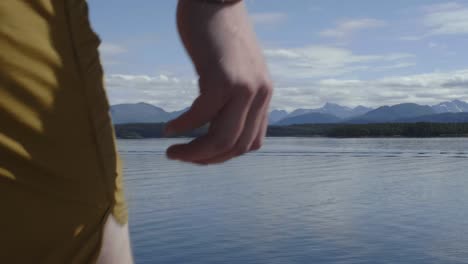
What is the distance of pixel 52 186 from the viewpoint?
24.8 inches

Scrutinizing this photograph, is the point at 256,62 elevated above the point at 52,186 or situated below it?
above

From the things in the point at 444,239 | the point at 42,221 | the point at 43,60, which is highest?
the point at 43,60

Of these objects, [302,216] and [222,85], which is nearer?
[222,85]

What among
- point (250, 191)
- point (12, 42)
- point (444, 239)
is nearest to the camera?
point (12, 42)

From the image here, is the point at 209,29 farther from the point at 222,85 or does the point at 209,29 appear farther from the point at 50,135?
the point at 50,135

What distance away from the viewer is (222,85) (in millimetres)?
622

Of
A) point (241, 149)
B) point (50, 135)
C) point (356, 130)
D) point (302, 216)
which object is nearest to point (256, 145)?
point (241, 149)

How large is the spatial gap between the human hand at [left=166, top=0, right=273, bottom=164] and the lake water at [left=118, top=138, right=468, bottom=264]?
41.4ft

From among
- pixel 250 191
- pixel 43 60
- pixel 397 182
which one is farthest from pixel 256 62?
pixel 397 182

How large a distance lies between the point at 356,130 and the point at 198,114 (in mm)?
83363

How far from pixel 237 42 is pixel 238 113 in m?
0.07

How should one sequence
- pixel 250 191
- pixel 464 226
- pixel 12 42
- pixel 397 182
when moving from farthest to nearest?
pixel 397 182
pixel 250 191
pixel 464 226
pixel 12 42

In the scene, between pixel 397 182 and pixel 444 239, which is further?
pixel 397 182

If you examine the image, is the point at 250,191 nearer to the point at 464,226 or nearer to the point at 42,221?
the point at 464,226
